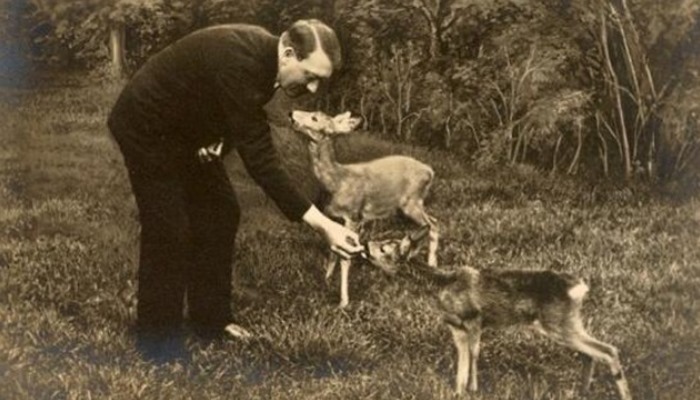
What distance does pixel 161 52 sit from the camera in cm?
555

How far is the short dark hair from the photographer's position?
550cm

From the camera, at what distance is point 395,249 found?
557 cm

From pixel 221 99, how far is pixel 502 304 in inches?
42.0

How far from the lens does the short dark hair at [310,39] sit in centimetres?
550

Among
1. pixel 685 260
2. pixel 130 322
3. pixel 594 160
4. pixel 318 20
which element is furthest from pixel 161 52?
pixel 685 260

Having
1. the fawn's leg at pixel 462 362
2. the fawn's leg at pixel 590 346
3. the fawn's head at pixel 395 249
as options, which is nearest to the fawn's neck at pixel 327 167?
the fawn's head at pixel 395 249

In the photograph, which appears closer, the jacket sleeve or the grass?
the jacket sleeve

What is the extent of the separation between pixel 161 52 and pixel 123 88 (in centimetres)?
16

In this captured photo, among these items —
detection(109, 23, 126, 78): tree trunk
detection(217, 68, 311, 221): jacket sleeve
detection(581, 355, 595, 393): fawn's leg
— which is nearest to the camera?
detection(217, 68, 311, 221): jacket sleeve

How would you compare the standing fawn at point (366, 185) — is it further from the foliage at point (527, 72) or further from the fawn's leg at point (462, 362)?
the fawn's leg at point (462, 362)

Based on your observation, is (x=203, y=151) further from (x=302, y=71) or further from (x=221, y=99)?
(x=302, y=71)

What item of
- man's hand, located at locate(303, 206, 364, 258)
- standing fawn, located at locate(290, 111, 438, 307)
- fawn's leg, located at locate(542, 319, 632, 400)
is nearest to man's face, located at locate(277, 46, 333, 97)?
standing fawn, located at locate(290, 111, 438, 307)

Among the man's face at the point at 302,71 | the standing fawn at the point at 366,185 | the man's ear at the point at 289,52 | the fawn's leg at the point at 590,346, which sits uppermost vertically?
the man's ear at the point at 289,52

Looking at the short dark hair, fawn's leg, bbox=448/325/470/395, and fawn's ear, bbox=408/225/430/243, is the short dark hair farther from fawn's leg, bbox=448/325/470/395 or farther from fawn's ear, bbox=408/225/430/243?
fawn's leg, bbox=448/325/470/395
